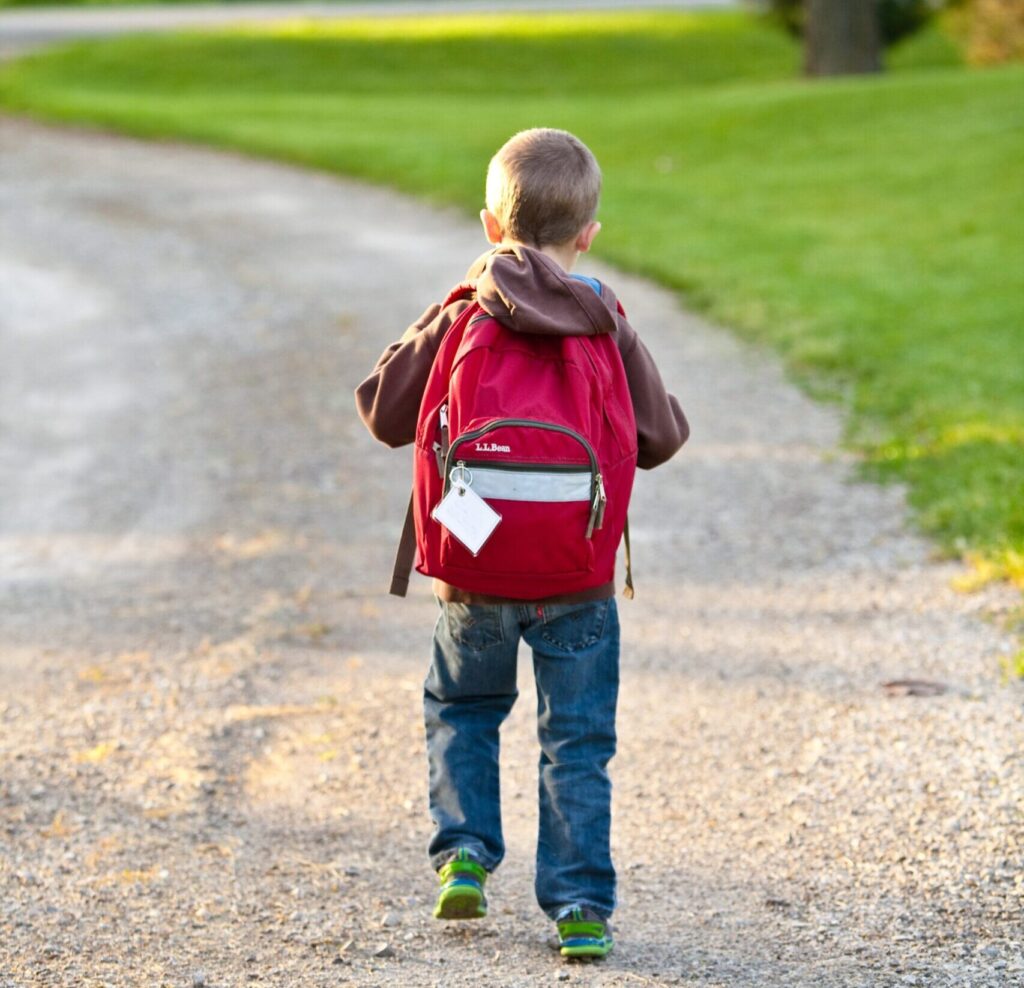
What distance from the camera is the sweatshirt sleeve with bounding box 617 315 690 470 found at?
10.1 feet

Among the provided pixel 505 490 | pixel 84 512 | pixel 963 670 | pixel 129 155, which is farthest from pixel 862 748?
pixel 129 155

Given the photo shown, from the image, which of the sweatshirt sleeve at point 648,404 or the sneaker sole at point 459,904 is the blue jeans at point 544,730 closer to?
the sneaker sole at point 459,904

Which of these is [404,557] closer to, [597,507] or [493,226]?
[597,507]

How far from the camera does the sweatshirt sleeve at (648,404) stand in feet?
10.1

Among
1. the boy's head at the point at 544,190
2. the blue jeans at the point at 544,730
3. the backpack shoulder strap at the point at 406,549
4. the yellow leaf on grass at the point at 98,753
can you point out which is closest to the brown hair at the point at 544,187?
the boy's head at the point at 544,190

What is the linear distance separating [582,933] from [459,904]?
254mm

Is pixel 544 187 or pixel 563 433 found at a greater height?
pixel 544 187

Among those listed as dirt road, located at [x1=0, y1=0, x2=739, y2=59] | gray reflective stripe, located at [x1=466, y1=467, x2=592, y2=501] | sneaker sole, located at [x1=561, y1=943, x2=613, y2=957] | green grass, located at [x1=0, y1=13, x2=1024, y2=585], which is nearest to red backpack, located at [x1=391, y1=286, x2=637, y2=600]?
gray reflective stripe, located at [x1=466, y1=467, x2=592, y2=501]

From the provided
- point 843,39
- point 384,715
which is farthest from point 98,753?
point 843,39

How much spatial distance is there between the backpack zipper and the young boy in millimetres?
170

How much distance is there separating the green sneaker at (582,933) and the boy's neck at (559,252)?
50.7 inches

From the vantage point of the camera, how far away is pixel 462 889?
314 cm

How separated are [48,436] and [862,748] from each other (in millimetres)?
4650

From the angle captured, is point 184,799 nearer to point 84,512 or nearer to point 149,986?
point 149,986
